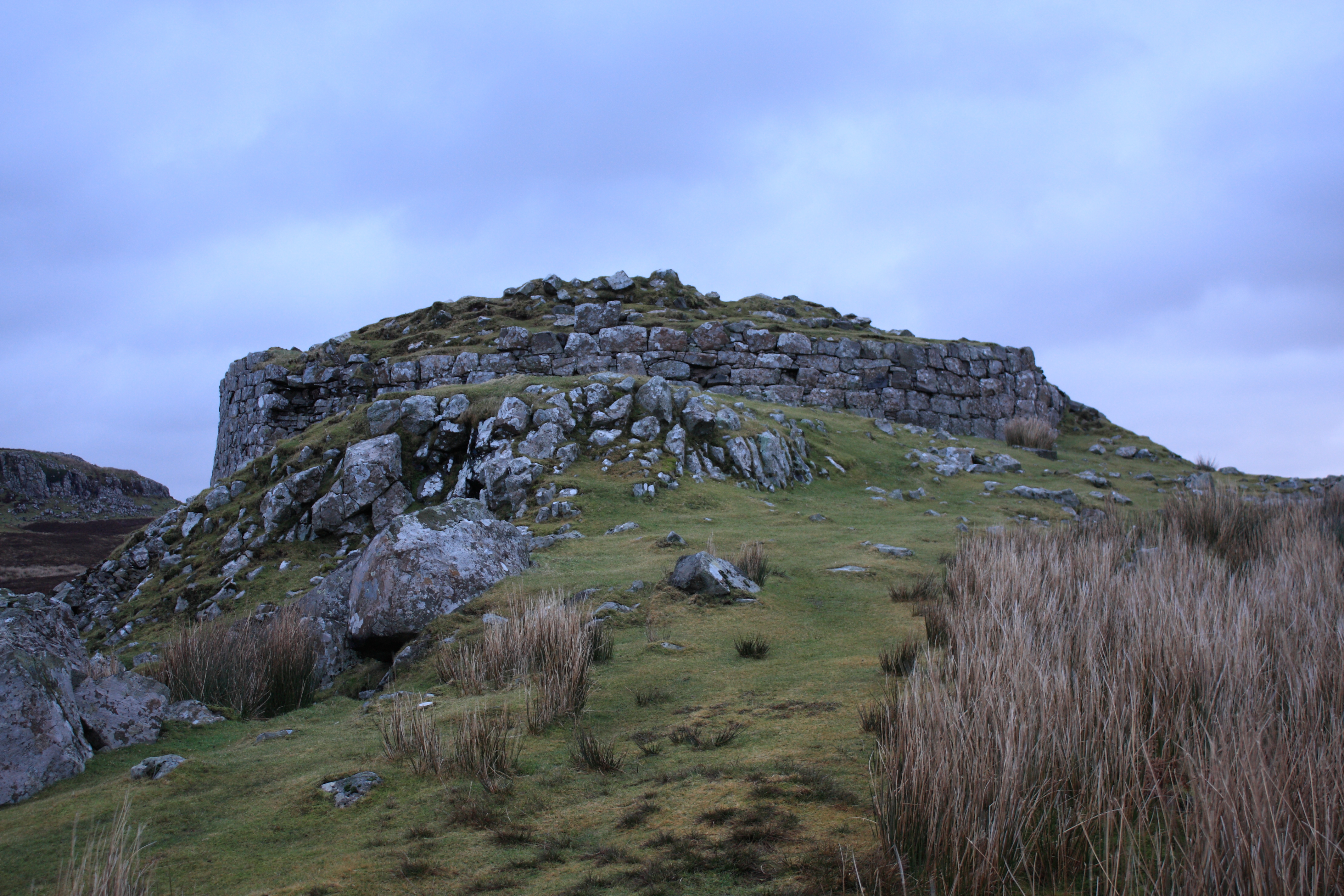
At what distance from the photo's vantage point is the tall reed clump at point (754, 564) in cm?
718

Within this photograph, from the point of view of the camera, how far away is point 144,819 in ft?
10.5

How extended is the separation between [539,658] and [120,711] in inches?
94.8

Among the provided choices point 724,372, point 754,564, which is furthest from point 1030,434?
point 754,564

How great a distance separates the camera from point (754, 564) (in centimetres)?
729

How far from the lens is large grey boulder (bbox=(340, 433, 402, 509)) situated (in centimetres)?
1179

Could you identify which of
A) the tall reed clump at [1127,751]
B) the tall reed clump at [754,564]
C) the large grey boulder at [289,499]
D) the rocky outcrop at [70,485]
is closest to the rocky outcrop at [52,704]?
the tall reed clump at [1127,751]

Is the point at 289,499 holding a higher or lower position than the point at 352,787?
higher

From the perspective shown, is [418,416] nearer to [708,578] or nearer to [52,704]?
[708,578]

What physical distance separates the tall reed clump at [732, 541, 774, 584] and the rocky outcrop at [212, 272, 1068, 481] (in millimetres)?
11808

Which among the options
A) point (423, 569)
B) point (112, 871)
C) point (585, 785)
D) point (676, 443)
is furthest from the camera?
point (676, 443)

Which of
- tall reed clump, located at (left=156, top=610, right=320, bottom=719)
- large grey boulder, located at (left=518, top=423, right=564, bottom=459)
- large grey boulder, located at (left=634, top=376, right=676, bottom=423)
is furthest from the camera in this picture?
large grey boulder, located at (left=634, top=376, right=676, bottom=423)

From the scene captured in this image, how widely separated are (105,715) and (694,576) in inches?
164

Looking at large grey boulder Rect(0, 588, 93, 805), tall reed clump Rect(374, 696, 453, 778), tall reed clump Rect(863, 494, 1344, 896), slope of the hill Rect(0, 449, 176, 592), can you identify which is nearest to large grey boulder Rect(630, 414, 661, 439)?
tall reed clump Rect(863, 494, 1344, 896)

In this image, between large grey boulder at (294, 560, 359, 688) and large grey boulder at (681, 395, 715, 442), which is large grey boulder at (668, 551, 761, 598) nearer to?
large grey boulder at (294, 560, 359, 688)
